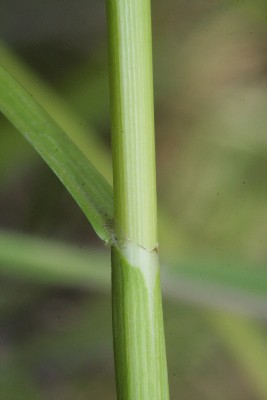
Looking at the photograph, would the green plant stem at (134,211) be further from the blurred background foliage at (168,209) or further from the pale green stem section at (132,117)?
the blurred background foliage at (168,209)

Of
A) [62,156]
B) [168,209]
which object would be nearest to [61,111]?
[168,209]

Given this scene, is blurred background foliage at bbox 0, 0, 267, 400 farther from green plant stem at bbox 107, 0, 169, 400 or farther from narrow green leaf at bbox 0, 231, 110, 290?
green plant stem at bbox 107, 0, 169, 400

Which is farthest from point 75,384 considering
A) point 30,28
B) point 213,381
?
point 30,28

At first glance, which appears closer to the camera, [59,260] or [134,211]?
[134,211]

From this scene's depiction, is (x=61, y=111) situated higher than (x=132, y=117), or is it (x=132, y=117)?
(x=61, y=111)

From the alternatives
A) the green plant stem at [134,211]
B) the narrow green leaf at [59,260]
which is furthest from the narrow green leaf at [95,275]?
the green plant stem at [134,211]

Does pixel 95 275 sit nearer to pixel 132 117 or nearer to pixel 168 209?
pixel 168 209
